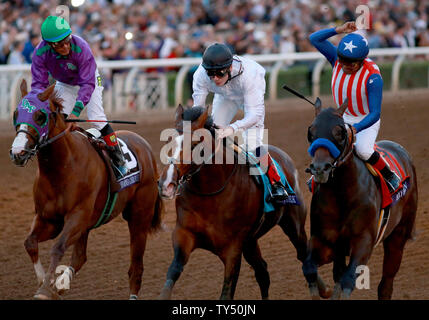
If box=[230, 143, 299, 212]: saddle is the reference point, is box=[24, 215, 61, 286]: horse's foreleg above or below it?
below

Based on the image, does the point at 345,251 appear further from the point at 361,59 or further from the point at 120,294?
the point at 120,294

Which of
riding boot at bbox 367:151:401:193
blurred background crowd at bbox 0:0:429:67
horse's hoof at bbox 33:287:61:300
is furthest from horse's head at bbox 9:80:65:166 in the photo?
blurred background crowd at bbox 0:0:429:67

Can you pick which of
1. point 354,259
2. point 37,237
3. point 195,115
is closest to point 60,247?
point 37,237

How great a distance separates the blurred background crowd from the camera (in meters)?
15.7

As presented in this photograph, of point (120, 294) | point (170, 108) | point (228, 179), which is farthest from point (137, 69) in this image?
point (228, 179)

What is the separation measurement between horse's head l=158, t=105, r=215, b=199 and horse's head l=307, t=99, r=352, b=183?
75cm

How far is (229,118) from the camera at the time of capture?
278 inches

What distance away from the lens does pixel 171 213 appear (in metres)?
10.2

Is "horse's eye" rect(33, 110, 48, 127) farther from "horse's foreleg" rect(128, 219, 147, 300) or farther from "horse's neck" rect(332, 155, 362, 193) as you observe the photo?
"horse's neck" rect(332, 155, 362, 193)

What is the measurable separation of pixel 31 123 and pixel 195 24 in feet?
42.9

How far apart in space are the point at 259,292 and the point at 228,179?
166 centimetres

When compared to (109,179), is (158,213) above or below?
below

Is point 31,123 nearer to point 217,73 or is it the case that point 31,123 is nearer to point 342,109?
point 217,73

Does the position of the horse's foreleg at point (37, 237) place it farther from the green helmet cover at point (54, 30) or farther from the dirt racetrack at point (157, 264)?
the green helmet cover at point (54, 30)
